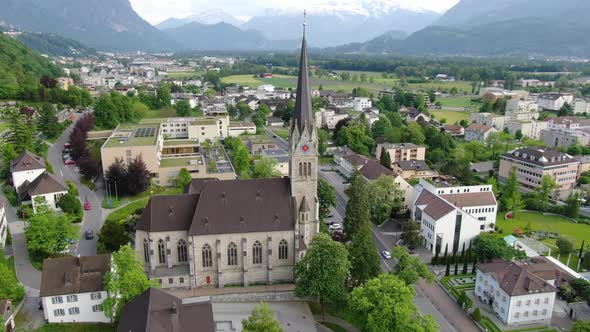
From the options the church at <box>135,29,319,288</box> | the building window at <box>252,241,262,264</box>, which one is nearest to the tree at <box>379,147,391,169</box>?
the church at <box>135,29,319,288</box>

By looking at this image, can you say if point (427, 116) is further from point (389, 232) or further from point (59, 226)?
point (59, 226)

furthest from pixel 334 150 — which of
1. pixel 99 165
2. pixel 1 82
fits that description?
pixel 1 82

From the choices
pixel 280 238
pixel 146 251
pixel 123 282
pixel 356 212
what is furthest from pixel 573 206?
pixel 123 282

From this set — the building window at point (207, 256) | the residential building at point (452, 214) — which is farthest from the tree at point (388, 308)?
the residential building at point (452, 214)

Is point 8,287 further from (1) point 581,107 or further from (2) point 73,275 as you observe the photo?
(1) point 581,107

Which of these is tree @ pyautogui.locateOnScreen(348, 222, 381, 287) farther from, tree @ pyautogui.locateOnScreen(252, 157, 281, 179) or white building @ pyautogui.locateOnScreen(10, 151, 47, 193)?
white building @ pyautogui.locateOnScreen(10, 151, 47, 193)

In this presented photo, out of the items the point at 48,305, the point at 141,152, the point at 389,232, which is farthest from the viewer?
the point at 141,152

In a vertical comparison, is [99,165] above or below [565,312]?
above
